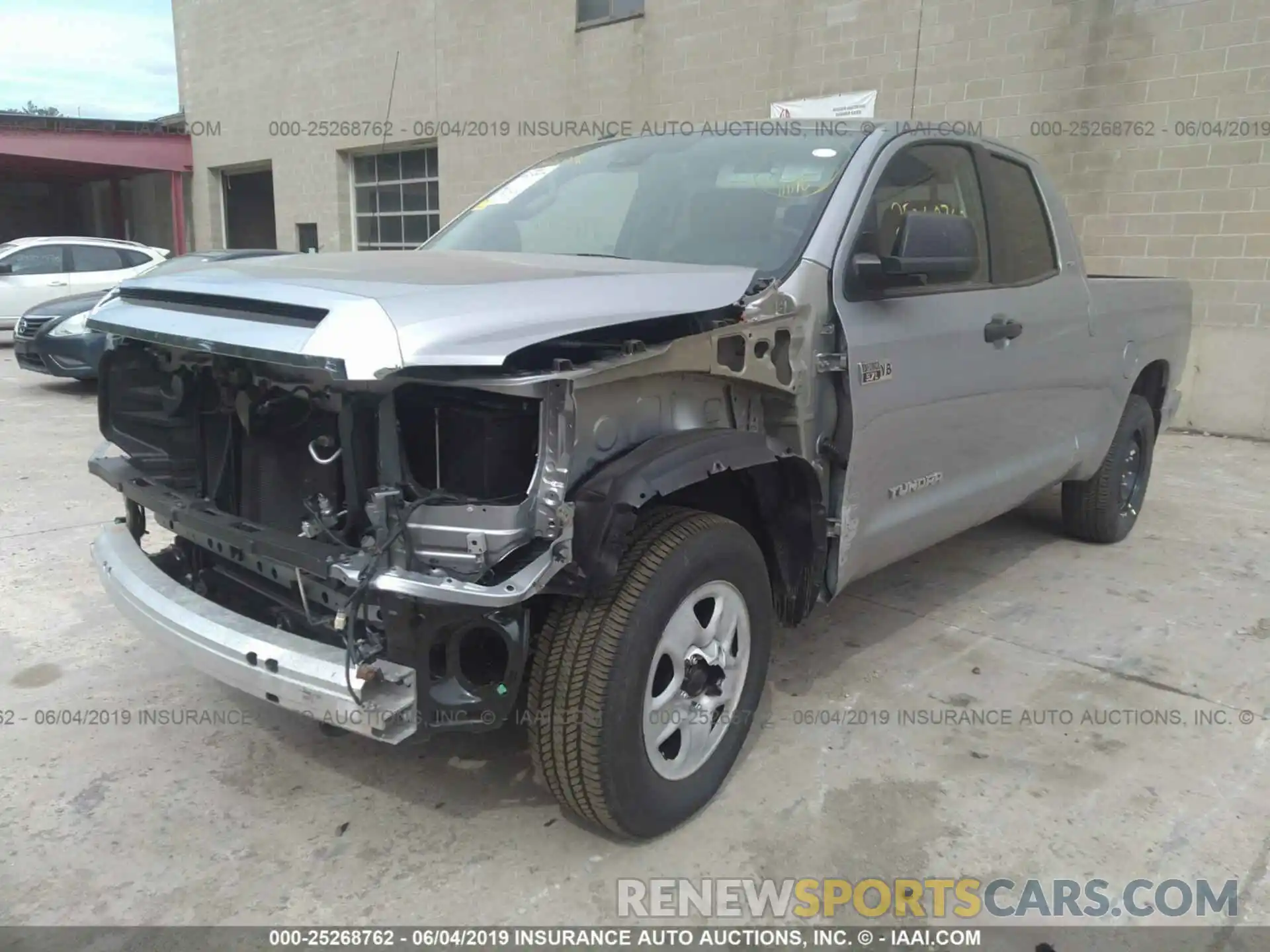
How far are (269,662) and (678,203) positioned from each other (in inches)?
81.5

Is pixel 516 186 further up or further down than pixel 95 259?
further up

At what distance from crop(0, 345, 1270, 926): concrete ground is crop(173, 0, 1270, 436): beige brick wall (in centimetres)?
507

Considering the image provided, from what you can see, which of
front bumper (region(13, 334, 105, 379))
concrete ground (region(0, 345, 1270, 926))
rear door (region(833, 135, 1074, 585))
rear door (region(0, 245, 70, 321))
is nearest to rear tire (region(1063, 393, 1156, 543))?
concrete ground (region(0, 345, 1270, 926))

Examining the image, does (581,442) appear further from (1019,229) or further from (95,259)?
(95,259)

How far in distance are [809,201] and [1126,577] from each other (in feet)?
9.50

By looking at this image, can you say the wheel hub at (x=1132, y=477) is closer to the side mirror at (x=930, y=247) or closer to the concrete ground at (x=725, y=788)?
the concrete ground at (x=725, y=788)

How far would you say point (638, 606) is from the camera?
233 cm

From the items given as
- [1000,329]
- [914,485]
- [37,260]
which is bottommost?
[914,485]

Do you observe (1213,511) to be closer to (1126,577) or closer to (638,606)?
(1126,577)

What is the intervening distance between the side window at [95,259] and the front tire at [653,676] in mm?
14145

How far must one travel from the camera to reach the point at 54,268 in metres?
14.0

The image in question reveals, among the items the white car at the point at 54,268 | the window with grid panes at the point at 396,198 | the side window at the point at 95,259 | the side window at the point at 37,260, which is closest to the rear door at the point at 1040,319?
the window with grid panes at the point at 396,198

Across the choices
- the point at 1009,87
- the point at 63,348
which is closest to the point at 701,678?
the point at 1009,87

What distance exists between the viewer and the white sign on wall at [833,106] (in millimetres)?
10023
